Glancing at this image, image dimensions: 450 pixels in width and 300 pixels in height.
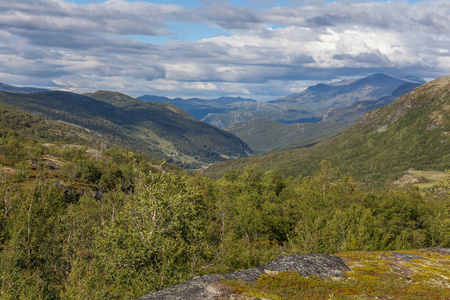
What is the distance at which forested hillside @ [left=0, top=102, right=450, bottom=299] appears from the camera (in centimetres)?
2938

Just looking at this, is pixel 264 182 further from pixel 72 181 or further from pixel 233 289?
pixel 72 181

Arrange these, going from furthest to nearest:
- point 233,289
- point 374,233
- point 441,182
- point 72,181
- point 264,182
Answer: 1. point 72,181
2. point 264,182
3. point 441,182
4. point 374,233
5. point 233,289

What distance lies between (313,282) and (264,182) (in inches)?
3096

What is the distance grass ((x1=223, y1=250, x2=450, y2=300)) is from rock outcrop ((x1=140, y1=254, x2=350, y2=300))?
0.95 meters

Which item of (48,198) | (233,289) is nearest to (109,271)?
(233,289)

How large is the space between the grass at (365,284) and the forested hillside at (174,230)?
975cm

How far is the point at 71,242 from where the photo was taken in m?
54.2

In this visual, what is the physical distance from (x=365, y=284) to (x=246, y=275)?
40.8 ft

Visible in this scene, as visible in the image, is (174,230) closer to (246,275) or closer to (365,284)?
(246,275)

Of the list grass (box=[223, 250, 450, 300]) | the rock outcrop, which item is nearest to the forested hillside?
the rock outcrop

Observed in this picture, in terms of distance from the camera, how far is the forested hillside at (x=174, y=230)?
96.4ft

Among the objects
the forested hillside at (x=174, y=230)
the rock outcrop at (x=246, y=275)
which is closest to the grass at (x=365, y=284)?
the rock outcrop at (x=246, y=275)

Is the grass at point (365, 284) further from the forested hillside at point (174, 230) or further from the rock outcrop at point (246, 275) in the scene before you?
the forested hillside at point (174, 230)

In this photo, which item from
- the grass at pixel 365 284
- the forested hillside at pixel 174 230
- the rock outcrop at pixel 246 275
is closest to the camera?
the rock outcrop at pixel 246 275
